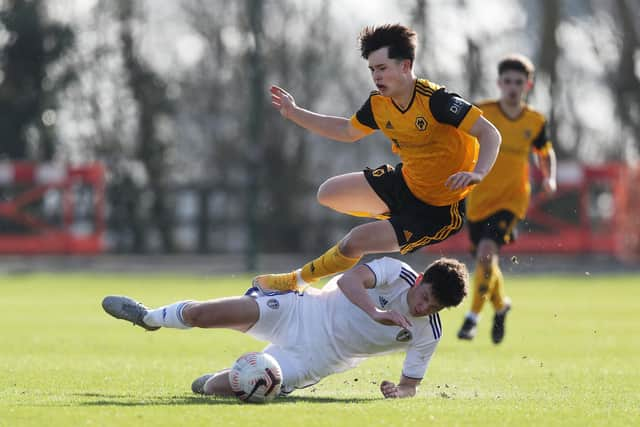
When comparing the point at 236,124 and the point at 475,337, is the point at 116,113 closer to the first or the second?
the point at 236,124

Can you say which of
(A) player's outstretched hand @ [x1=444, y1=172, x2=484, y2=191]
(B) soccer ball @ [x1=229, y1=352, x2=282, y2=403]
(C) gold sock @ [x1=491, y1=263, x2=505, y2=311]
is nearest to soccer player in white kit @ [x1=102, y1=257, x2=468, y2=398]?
(B) soccer ball @ [x1=229, y1=352, x2=282, y2=403]

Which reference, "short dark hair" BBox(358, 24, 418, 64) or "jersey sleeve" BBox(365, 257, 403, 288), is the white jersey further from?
"short dark hair" BBox(358, 24, 418, 64)

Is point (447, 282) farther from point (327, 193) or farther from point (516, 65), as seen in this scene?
point (516, 65)

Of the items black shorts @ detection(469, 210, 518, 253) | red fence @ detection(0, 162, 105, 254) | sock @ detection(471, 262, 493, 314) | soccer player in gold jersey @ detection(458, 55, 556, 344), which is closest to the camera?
sock @ detection(471, 262, 493, 314)

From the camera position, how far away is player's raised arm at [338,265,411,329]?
8148mm

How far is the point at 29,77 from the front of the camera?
121 ft

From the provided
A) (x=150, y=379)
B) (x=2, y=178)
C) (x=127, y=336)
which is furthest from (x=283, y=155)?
(x=150, y=379)

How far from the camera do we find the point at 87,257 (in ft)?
104

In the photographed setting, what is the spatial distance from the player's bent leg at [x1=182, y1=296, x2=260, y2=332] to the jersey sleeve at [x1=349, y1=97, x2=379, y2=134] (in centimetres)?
189

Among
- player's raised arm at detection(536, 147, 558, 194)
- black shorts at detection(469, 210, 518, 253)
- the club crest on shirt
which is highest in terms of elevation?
player's raised arm at detection(536, 147, 558, 194)

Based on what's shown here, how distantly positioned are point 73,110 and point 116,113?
1.36 meters

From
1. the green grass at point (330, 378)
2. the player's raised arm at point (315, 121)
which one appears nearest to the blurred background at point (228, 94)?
the green grass at point (330, 378)

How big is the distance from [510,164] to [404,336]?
5.76m

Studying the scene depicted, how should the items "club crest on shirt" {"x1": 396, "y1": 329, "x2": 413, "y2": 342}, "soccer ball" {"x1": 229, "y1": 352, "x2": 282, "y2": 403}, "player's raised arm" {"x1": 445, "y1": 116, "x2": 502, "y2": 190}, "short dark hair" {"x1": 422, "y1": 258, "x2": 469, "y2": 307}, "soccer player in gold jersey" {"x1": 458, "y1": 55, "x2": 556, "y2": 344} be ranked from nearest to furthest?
"soccer ball" {"x1": 229, "y1": 352, "x2": 282, "y2": 403}, "short dark hair" {"x1": 422, "y1": 258, "x2": 469, "y2": 307}, "club crest on shirt" {"x1": 396, "y1": 329, "x2": 413, "y2": 342}, "player's raised arm" {"x1": 445, "y1": 116, "x2": 502, "y2": 190}, "soccer player in gold jersey" {"x1": 458, "y1": 55, "x2": 556, "y2": 344}
